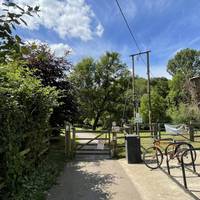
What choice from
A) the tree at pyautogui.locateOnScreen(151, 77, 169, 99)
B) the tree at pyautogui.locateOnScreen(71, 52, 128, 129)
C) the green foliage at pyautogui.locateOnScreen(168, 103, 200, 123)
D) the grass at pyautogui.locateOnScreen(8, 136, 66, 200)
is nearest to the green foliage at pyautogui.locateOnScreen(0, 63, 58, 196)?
the grass at pyautogui.locateOnScreen(8, 136, 66, 200)

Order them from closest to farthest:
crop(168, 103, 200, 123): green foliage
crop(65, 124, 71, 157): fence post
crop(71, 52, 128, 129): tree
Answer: crop(65, 124, 71, 157): fence post → crop(168, 103, 200, 123): green foliage → crop(71, 52, 128, 129): tree

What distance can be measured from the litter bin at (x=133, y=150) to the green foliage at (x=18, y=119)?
3246 millimetres

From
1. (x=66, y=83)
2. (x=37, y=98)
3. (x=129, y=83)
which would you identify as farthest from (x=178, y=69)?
(x=37, y=98)

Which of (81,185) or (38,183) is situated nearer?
(38,183)

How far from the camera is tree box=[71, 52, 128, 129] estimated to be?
39.4 metres

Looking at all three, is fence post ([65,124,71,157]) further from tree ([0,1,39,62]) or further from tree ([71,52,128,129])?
tree ([71,52,128,129])

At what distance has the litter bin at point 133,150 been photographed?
1054 cm

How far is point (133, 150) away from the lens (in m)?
10.6

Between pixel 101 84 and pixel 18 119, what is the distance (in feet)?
113

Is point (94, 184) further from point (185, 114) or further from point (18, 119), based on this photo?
point (185, 114)

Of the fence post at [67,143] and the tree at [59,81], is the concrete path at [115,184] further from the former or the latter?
the tree at [59,81]

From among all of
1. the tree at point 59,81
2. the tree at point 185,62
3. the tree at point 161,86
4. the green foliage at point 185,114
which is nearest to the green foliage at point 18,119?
the tree at point 59,81

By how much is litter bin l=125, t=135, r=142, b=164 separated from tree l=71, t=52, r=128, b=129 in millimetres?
28111

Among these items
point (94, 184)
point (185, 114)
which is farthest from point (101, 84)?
point (94, 184)
